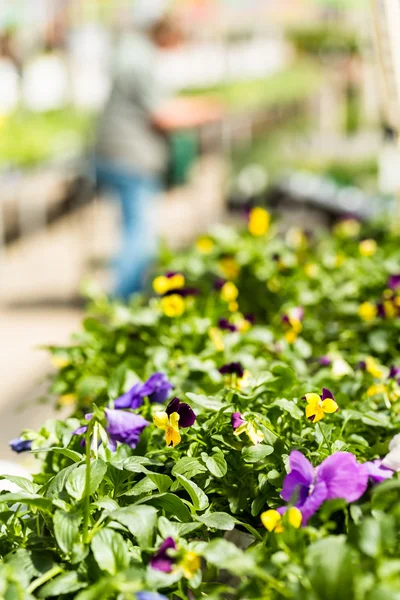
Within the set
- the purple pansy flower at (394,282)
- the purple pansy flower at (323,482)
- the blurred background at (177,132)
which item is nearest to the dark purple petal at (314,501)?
the purple pansy flower at (323,482)

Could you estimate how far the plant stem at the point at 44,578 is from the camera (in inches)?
34.3

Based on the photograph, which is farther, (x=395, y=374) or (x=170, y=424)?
(x=395, y=374)

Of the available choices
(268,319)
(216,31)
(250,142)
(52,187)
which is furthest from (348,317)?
(216,31)

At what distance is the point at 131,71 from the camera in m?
4.60

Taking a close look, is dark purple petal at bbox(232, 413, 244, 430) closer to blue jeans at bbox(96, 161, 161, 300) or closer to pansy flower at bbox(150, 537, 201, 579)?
pansy flower at bbox(150, 537, 201, 579)

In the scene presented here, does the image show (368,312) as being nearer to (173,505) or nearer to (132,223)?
(173,505)

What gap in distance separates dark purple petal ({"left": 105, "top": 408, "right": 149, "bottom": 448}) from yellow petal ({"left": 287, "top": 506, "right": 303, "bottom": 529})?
33 cm

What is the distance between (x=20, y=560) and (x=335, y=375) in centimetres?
72

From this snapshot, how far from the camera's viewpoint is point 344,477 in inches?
36.6

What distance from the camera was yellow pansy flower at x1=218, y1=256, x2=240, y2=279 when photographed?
83.7 inches

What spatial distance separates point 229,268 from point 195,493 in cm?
117

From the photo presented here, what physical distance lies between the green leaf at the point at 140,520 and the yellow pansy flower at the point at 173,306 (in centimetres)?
82

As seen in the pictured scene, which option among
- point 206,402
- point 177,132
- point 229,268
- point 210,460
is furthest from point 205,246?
point 177,132

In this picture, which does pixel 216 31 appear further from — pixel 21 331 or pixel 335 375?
pixel 335 375
